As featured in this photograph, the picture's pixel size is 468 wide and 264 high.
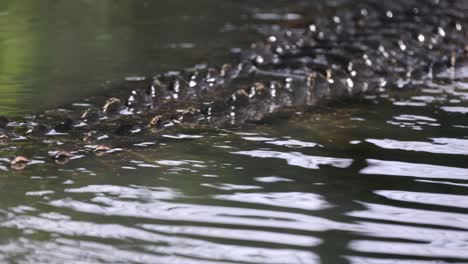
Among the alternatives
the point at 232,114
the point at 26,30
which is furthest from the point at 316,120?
the point at 26,30

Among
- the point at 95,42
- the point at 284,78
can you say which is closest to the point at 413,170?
the point at 284,78

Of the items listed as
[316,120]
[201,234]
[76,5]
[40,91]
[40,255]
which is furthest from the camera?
[76,5]

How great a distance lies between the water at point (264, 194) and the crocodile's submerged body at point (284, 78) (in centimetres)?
33

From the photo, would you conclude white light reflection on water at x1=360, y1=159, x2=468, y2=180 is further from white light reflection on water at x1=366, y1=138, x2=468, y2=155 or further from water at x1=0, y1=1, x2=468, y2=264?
white light reflection on water at x1=366, y1=138, x2=468, y2=155

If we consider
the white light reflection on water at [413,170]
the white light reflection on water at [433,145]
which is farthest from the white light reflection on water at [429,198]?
the white light reflection on water at [433,145]

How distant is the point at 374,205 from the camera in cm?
472

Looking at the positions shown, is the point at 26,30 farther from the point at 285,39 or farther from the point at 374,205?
the point at 374,205

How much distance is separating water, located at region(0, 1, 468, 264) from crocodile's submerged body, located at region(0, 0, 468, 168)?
1.08 ft

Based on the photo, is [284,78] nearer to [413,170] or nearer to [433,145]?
[433,145]

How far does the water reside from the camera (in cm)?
410

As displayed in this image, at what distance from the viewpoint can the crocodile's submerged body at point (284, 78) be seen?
6.16m

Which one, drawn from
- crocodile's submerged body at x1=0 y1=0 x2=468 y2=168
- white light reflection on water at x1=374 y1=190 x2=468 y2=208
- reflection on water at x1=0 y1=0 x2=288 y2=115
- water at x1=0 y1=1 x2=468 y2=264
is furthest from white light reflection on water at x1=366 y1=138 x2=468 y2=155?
reflection on water at x1=0 y1=0 x2=288 y2=115

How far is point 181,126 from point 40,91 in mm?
1654

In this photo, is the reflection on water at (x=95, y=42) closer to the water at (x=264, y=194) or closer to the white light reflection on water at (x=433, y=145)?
the water at (x=264, y=194)
